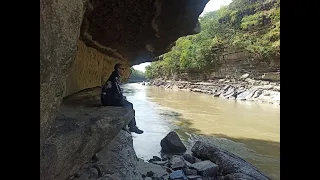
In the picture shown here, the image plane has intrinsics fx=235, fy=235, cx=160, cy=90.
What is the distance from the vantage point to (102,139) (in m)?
3.28

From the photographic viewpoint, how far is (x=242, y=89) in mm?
22016

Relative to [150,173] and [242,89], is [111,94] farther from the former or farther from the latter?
[242,89]

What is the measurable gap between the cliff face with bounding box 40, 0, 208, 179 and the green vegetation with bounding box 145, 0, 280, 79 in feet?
44.1

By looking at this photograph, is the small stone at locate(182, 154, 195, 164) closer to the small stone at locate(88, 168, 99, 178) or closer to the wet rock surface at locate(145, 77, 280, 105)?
the small stone at locate(88, 168, 99, 178)

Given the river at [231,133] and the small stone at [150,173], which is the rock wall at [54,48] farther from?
the river at [231,133]

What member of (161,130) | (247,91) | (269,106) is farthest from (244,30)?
(161,130)

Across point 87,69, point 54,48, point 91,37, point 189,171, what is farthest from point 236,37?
point 54,48

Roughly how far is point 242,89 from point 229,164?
58.7 ft

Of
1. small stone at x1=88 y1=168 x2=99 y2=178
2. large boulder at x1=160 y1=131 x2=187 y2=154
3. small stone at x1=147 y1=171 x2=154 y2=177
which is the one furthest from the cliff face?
large boulder at x1=160 y1=131 x2=187 y2=154

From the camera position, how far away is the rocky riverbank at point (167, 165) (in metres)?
3.26

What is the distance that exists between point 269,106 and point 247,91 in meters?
4.97

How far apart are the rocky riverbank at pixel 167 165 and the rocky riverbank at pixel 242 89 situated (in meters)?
12.0

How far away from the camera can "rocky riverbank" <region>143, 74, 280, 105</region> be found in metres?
18.4

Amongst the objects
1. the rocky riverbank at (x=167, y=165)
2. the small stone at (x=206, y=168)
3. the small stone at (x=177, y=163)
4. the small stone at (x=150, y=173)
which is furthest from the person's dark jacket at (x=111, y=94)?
the small stone at (x=206, y=168)
